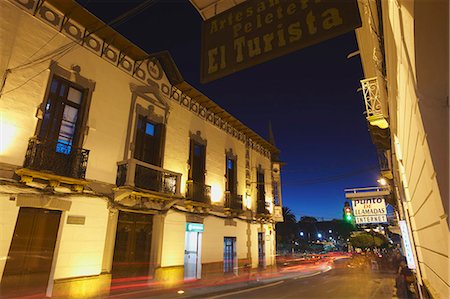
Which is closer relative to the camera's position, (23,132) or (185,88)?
(23,132)

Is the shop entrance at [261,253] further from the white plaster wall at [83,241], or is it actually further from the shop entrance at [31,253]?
the shop entrance at [31,253]

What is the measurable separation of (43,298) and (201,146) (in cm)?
1120

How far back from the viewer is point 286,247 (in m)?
64.1

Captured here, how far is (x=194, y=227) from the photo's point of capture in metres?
15.2

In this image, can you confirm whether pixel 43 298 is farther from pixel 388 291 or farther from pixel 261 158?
pixel 261 158

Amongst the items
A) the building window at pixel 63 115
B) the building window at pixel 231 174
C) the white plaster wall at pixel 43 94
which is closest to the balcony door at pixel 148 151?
the white plaster wall at pixel 43 94

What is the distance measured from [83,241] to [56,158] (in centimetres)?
334

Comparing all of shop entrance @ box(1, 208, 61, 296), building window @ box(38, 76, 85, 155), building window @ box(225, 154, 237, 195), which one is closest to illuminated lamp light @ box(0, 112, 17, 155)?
building window @ box(38, 76, 85, 155)

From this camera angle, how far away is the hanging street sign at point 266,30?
2922mm

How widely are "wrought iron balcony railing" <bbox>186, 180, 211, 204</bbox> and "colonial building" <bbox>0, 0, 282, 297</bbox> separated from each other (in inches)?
2.4

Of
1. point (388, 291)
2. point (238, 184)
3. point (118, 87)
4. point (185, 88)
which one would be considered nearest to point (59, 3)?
point (118, 87)

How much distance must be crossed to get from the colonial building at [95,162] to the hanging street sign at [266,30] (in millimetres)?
8069

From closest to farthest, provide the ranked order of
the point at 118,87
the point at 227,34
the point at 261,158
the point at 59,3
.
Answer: the point at 227,34, the point at 59,3, the point at 118,87, the point at 261,158

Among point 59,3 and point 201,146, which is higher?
point 59,3
